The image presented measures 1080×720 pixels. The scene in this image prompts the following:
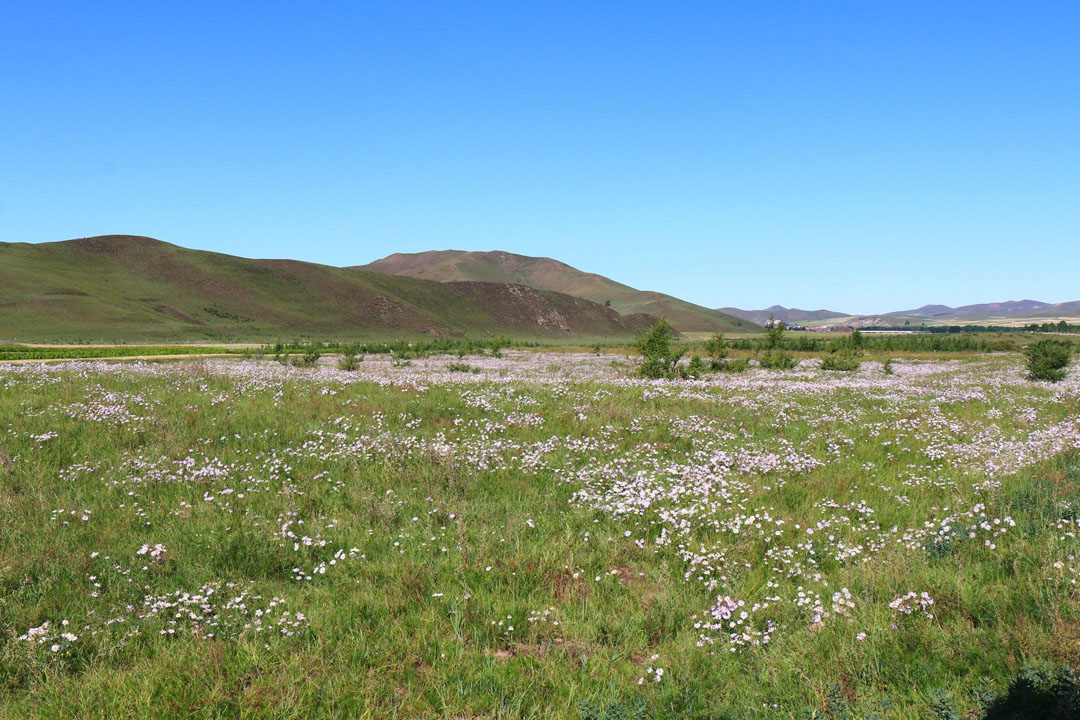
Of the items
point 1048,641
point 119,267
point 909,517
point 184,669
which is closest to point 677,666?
point 1048,641

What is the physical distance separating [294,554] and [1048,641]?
7.02 metres

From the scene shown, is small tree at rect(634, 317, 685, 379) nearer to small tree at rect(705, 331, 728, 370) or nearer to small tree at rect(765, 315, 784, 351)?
small tree at rect(705, 331, 728, 370)

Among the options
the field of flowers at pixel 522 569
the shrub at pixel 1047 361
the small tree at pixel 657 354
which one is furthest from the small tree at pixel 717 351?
the field of flowers at pixel 522 569

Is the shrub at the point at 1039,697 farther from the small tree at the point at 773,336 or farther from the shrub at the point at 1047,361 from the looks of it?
the small tree at the point at 773,336

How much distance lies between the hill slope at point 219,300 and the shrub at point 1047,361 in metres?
113

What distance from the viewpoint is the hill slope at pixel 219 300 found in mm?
103688

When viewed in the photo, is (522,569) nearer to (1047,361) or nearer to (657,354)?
(657,354)

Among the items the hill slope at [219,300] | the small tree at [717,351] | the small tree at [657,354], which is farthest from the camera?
the hill slope at [219,300]

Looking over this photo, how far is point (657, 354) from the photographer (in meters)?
27.8

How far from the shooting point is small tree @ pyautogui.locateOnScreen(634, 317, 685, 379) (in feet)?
87.0

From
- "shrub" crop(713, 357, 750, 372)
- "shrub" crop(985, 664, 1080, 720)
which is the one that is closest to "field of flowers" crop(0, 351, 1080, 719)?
"shrub" crop(985, 664, 1080, 720)

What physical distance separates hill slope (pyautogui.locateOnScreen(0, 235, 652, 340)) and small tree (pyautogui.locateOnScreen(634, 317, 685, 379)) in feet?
318

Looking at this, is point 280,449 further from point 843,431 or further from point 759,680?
point 843,431

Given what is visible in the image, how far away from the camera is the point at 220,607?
5.18 meters
